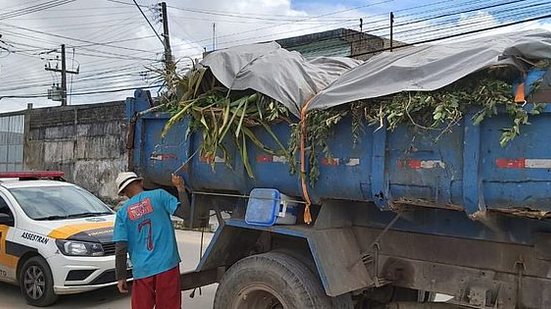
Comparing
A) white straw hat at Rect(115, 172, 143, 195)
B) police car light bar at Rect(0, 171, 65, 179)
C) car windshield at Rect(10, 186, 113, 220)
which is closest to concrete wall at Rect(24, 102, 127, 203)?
police car light bar at Rect(0, 171, 65, 179)

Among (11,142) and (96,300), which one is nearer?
(96,300)

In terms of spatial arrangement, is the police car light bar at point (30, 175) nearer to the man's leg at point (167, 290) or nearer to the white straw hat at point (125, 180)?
the white straw hat at point (125, 180)

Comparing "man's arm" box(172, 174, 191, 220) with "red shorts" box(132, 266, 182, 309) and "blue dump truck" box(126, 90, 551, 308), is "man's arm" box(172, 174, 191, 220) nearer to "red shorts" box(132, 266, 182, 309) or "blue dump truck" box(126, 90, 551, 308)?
"blue dump truck" box(126, 90, 551, 308)

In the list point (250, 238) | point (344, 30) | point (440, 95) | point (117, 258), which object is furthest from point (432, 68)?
point (344, 30)

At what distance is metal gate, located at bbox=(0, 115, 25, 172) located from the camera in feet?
84.7

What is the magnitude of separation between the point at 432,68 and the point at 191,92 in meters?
2.23

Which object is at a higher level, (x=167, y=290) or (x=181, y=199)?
(x=181, y=199)

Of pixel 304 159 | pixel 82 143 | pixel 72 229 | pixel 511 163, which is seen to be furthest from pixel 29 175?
pixel 82 143

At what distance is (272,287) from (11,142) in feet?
82.3

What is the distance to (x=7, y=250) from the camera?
24.0 ft

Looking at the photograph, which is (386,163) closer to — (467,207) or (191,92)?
(467,207)

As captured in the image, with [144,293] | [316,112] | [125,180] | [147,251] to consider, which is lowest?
[144,293]

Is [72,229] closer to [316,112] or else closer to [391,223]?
[316,112]

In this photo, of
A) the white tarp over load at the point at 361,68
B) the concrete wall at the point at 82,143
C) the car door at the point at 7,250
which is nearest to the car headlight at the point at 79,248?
the car door at the point at 7,250
